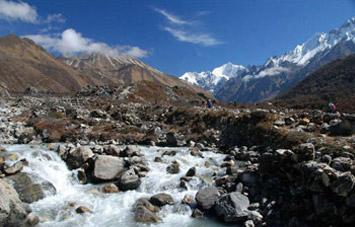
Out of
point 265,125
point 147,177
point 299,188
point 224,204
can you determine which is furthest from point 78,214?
point 265,125

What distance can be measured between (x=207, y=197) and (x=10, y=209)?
11.9m

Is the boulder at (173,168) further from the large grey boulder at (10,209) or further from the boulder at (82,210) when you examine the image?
the large grey boulder at (10,209)

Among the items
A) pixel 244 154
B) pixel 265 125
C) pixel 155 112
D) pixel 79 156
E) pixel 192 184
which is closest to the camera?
pixel 192 184

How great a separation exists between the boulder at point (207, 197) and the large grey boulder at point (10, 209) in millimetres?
10615

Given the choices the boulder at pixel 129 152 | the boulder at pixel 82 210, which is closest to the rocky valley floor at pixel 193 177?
the boulder at pixel 82 210

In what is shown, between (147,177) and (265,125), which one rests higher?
(265,125)

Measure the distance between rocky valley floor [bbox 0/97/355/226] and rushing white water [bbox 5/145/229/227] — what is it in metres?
0.07

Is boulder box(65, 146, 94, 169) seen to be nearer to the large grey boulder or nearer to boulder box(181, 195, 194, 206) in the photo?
the large grey boulder

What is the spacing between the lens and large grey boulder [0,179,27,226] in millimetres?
24406

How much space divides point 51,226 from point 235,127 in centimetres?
2597

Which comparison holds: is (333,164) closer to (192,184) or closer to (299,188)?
(299,188)

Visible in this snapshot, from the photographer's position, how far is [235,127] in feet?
155

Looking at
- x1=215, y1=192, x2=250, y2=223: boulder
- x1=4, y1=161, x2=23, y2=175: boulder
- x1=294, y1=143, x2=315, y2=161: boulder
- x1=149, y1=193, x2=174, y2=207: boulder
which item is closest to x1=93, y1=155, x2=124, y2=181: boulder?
x1=149, y1=193, x2=174, y2=207: boulder

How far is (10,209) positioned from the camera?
24891 mm
